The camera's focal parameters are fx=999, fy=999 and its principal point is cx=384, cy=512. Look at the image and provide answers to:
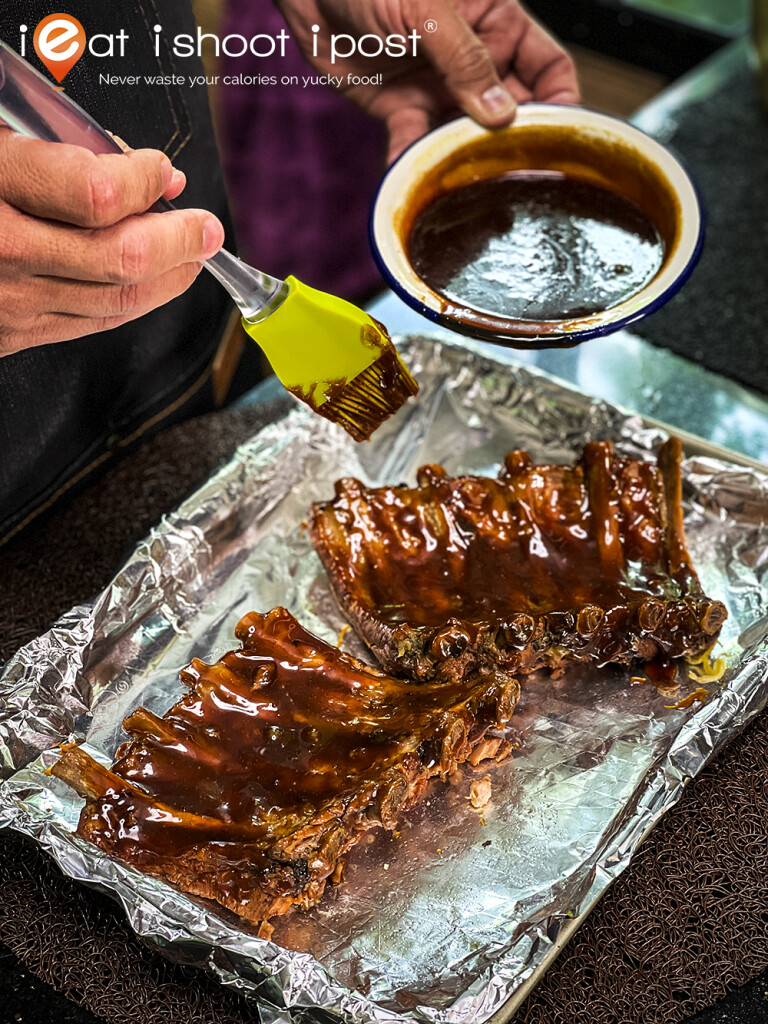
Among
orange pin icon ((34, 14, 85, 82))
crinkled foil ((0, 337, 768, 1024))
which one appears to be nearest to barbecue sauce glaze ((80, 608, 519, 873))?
crinkled foil ((0, 337, 768, 1024))

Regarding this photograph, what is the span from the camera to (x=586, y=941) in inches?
89.0

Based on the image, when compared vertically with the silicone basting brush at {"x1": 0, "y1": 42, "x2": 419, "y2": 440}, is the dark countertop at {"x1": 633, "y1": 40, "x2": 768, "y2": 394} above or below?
below

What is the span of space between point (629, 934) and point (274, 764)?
89cm

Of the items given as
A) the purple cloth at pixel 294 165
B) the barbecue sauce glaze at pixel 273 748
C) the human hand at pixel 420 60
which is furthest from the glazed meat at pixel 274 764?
the purple cloth at pixel 294 165

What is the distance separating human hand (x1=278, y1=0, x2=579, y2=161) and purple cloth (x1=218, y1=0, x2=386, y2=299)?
1.27 metres

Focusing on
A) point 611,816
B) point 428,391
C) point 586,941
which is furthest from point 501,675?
point 428,391

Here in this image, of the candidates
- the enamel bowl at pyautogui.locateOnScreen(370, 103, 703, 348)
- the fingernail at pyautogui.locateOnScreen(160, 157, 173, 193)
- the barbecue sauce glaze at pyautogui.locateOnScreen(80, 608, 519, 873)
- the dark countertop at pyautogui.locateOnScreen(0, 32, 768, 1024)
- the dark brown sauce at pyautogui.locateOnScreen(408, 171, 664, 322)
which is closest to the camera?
the fingernail at pyautogui.locateOnScreen(160, 157, 173, 193)

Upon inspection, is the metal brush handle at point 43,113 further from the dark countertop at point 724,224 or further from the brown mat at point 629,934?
the brown mat at point 629,934

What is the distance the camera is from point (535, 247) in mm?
2832

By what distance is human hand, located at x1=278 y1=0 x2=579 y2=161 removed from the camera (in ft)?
10.8

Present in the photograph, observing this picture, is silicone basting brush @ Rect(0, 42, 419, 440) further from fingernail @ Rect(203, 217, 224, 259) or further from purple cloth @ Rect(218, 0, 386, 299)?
purple cloth @ Rect(218, 0, 386, 299)

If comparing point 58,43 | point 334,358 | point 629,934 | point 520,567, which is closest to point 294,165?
point 58,43

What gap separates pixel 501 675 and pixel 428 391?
1363mm

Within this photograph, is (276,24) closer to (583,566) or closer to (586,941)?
(583,566)
